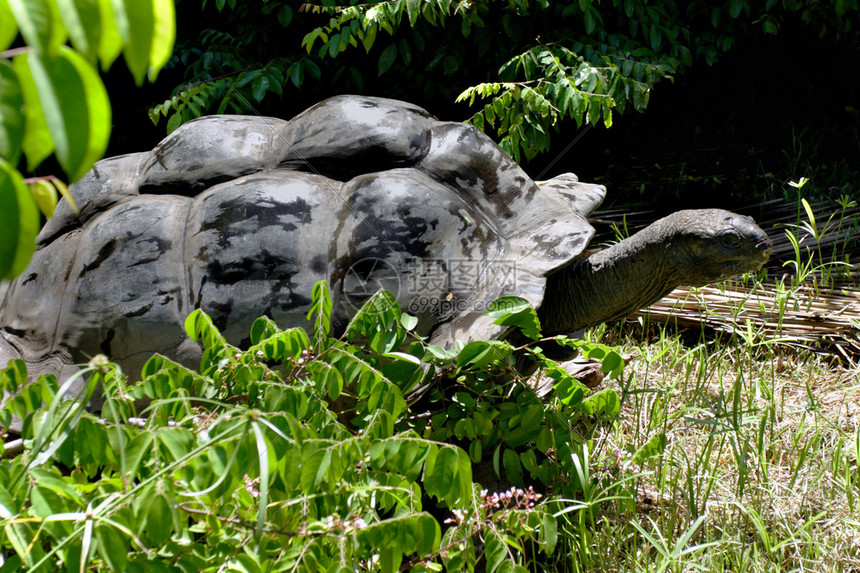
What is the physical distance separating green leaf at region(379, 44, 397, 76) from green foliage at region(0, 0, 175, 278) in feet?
15.3

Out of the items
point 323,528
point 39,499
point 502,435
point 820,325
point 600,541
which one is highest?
point 39,499

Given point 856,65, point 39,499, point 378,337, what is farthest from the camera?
point 856,65

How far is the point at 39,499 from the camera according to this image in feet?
3.39

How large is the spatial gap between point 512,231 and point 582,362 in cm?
92

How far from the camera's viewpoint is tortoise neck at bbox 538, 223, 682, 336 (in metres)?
2.61

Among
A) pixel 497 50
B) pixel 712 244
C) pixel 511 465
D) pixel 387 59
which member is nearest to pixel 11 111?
pixel 511 465

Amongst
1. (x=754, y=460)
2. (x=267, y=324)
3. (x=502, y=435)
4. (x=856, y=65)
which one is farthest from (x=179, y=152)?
(x=856, y=65)

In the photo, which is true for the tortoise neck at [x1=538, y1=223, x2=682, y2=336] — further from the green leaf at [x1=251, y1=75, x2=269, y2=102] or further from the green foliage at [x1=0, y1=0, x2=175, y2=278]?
the green leaf at [x1=251, y1=75, x2=269, y2=102]

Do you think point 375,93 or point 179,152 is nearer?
point 179,152

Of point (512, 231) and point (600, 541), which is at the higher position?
point (512, 231)

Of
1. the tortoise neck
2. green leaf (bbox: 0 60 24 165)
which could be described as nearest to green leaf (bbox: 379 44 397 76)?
the tortoise neck

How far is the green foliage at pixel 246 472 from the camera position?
3.26ft

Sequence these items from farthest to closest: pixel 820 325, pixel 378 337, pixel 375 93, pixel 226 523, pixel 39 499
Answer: pixel 375 93
pixel 820 325
pixel 378 337
pixel 226 523
pixel 39 499

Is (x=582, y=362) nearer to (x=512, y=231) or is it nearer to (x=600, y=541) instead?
(x=512, y=231)
